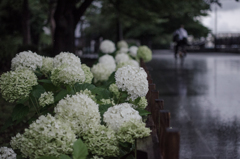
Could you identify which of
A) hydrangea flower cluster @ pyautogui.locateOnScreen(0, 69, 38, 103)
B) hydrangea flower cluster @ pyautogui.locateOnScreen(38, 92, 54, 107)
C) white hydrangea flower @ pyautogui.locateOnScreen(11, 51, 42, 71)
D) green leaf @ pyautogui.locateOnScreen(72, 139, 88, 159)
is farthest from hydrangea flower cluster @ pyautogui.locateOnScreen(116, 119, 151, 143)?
white hydrangea flower @ pyautogui.locateOnScreen(11, 51, 42, 71)

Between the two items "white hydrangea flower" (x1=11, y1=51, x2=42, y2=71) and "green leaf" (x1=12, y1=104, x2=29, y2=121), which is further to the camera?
"white hydrangea flower" (x1=11, y1=51, x2=42, y2=71)

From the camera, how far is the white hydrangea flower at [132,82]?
3.12m

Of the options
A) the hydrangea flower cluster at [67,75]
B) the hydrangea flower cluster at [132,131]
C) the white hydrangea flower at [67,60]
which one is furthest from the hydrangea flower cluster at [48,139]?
the white hydrangea flower at [67,60]

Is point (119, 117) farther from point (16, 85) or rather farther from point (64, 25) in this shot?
point (64, 25)

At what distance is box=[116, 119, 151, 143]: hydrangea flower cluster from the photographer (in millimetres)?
2258

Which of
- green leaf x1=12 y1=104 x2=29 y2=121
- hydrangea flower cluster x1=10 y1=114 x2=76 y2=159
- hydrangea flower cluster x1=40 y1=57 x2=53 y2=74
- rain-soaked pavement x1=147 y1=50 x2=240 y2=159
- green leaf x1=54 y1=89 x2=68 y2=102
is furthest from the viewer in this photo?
rain-soaked pavement x1=147 y1=50 x2=240 y2=159

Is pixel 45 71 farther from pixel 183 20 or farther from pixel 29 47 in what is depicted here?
pixel 183 20

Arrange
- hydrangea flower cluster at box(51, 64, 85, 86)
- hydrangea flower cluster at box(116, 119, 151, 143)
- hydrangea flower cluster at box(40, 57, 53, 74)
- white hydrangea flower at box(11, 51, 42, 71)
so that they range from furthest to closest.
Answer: hydrangea flower cluster at box(40, 57, 53, 74) → white hydrangea flower at box(11, 51, 42, 71) → hydrangea flower cluster at box(51, 64, 85, 86) → hydrangea flower cluster at box(116, 119, 151, 143)

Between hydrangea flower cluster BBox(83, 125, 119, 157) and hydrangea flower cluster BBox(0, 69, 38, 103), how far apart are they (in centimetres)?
88

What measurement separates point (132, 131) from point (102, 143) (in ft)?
0.76

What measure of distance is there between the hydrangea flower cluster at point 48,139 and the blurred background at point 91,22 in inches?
396

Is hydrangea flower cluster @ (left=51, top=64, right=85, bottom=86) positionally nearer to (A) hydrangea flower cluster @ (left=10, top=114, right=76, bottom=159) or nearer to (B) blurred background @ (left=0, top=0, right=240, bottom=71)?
(A) hydrangea flower cluster @ (left=10, top=114, right=76, bottom=159)

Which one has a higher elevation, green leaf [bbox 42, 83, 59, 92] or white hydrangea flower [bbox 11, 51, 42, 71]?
white hydrangea flower [bbox 11, 51, 42, 71]

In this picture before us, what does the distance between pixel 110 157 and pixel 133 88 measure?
2.71 ft
